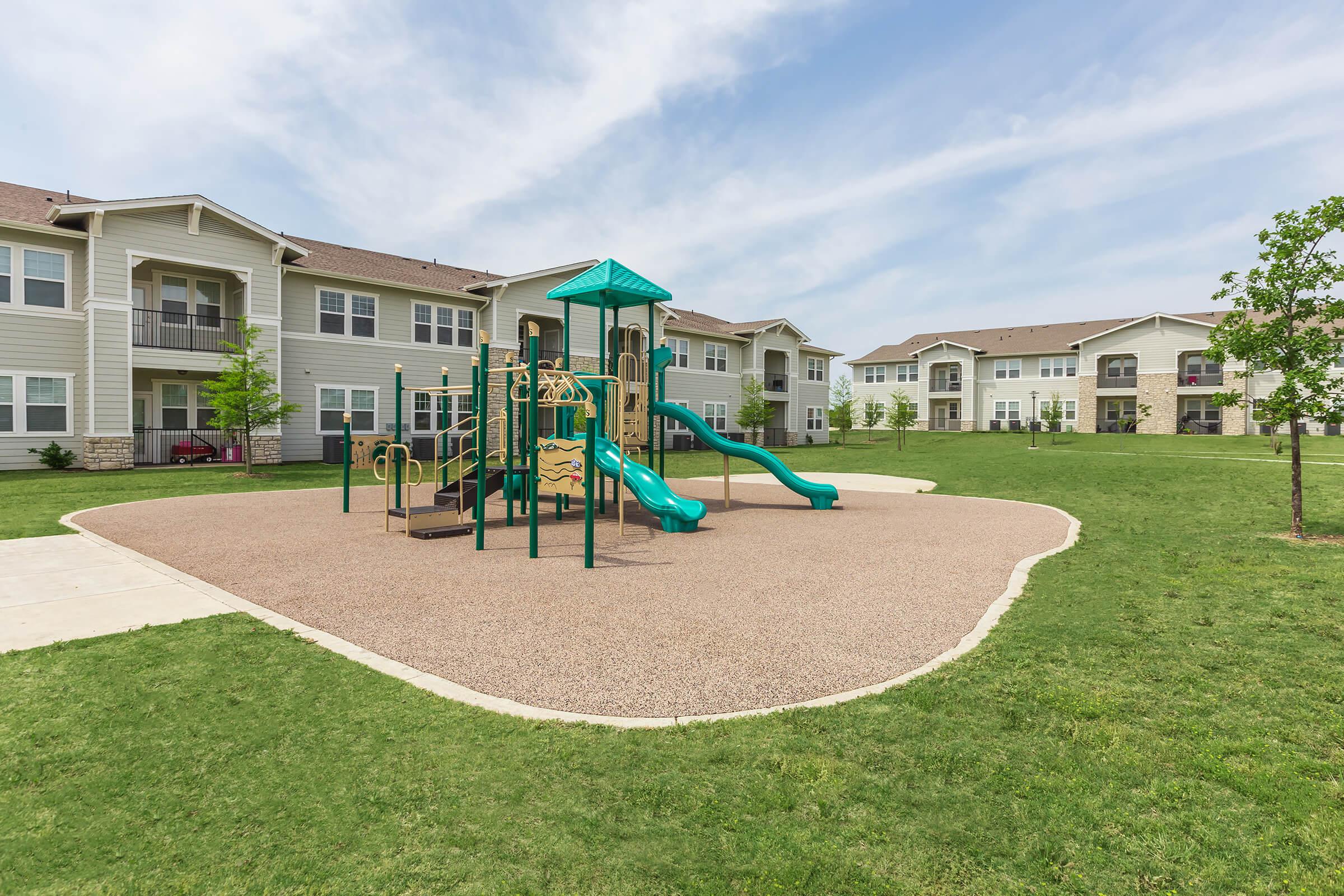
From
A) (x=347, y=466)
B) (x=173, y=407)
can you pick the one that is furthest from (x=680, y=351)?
(x=347, y=466)

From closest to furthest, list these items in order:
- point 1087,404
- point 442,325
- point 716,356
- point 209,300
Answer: point 209,300, point 442,325, point 716,356, point 1087,404

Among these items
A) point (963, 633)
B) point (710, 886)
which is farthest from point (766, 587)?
point (710, 886)

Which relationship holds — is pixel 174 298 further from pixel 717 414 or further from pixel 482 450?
pixel 717 414

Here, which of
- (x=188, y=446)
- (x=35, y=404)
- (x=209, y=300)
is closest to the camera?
(x=35, y=404)

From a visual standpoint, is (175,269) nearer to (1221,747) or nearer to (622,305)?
(622,305)

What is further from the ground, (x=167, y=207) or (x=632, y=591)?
(x=167, y=207)

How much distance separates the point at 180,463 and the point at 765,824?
88.0ft

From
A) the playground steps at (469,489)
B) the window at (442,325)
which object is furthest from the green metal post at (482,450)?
the window at (442,325)

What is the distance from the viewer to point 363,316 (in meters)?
27.2

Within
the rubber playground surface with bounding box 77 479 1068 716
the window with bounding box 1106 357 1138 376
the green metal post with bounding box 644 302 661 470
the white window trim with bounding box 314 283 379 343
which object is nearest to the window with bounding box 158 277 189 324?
the white window trim with bounding box 314 283 379 343

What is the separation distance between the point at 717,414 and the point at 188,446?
26.7 meters

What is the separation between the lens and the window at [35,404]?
2020cm

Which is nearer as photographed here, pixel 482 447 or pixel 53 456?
pixel 482 447

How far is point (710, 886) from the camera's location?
2.69m
